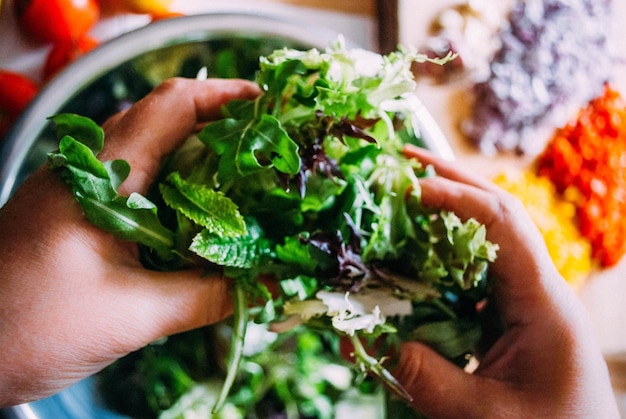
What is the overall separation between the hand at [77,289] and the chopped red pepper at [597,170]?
74cm

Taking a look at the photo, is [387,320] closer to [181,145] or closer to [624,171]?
[181,145]

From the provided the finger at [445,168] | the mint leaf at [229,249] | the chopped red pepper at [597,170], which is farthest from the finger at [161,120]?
the chopped red pepper at [597,170]

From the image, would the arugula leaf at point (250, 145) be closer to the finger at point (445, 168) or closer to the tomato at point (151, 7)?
the finger at point (445, 168)

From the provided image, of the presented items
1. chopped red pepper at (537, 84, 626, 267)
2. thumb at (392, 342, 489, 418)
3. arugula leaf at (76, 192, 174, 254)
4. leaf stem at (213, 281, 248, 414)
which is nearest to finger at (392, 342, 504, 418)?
thumb at (392, 342, 489, 418)

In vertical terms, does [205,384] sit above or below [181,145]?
below

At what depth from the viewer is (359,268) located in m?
0.58

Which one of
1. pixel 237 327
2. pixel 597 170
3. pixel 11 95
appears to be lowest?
pixel 597 170

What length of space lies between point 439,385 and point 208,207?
0.31 meters

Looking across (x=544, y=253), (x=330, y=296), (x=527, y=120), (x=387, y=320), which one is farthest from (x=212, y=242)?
(x=527, y=120)

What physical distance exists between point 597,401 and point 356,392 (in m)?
0.37

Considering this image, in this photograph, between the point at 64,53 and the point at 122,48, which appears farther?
the point at 64,53

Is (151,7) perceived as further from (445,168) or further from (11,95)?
(445,168)

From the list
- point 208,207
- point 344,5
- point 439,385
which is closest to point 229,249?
point 208,207

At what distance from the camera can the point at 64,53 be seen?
826 mm
